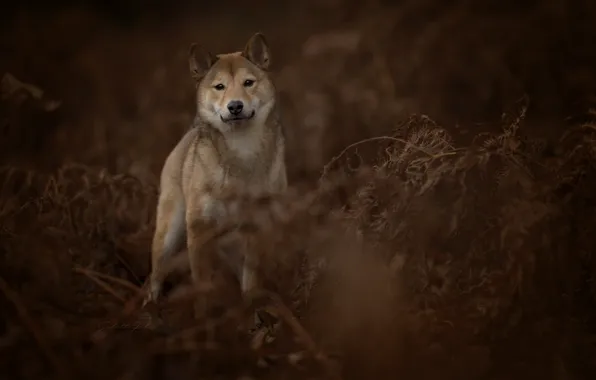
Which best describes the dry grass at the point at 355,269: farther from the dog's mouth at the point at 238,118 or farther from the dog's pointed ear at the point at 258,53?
the dog's pointed ear at the point at 258,53

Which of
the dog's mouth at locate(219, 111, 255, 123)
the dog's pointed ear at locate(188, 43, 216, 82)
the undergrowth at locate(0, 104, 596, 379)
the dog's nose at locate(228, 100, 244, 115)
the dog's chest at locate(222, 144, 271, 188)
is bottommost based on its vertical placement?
the undergrowth at locate(0, 104, 596, 379)

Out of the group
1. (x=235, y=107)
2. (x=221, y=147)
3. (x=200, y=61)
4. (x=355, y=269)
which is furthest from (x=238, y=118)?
(x=355, y=269)

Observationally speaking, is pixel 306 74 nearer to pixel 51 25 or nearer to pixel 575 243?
pixel 51 25

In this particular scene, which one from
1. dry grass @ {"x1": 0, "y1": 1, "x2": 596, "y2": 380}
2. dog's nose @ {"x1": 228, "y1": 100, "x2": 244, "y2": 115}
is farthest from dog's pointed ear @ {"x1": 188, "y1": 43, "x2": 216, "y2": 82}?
dry grass @ {"x1": 0, "y1": 1, "x2": 596, "y2": 380}

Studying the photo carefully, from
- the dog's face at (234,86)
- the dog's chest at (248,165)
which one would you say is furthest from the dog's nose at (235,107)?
the dog's chest at (248,165)

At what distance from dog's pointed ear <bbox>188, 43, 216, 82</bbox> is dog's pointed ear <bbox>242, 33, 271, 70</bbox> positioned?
0.52 feet

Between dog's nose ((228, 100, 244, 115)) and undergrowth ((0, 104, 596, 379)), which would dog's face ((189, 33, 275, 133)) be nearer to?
dog's nose ((228, 100, 244, 115))

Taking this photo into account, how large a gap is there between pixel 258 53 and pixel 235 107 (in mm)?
341

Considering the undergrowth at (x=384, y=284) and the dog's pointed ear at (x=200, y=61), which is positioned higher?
the dog's pointed ear at (x=200, y=61)

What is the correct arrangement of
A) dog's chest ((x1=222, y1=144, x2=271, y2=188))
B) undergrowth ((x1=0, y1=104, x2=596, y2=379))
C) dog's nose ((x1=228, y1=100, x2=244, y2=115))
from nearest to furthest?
undergrowth ((x1=0, y1=104, x2=596, y2=379))
dog's nose ((x1=228, y1=100, x2=244, y2=115))
dog's chest ((x1=222, y1=144, x2=271, y2=188))

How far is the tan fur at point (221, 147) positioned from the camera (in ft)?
10.4

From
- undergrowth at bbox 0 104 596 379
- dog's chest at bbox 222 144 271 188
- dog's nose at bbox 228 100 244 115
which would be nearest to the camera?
undergrowth at bbox 0 104 596 379

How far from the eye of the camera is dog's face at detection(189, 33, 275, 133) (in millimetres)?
3162

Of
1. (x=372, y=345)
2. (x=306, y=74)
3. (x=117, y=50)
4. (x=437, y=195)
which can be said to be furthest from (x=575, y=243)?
(x=117, y=50)
